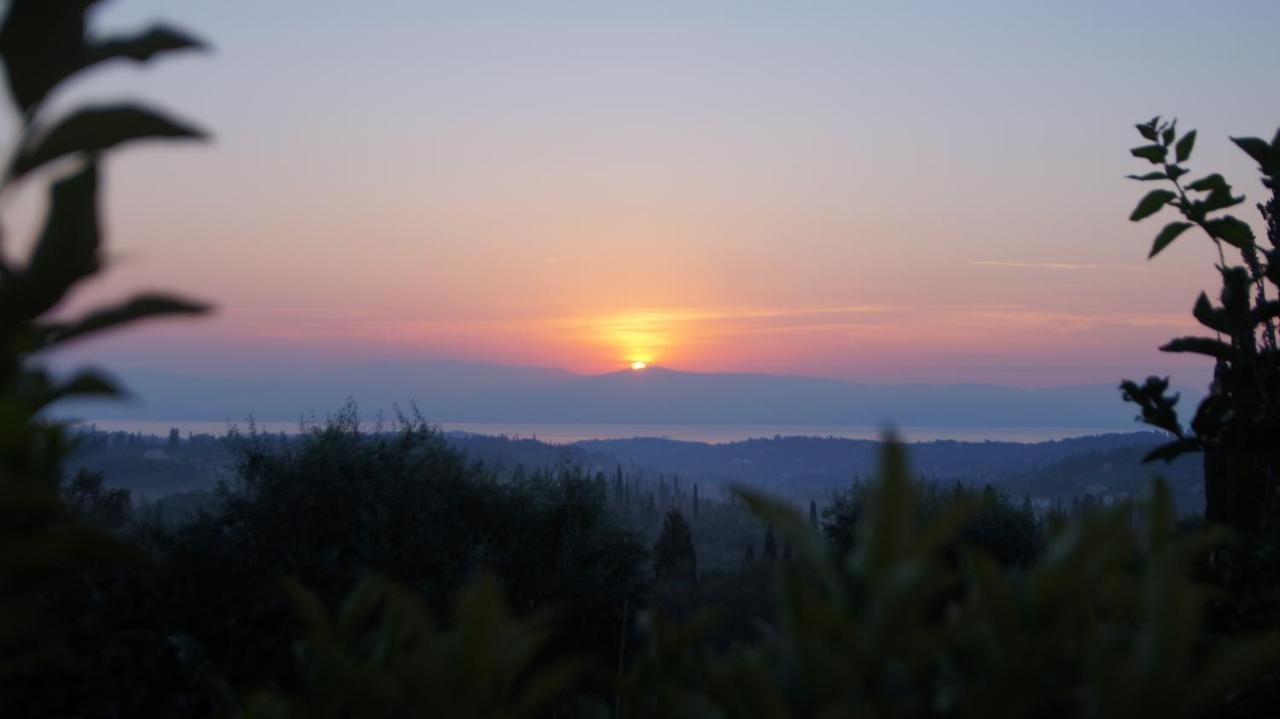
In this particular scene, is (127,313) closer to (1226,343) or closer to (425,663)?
(425,663)

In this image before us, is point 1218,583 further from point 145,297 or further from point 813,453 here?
point 813,453

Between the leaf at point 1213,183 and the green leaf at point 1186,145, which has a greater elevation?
the green leaf at point 1186,145

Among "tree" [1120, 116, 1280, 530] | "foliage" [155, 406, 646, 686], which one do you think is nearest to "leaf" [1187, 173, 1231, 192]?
"tree" [1120, 116, 1280, 530]

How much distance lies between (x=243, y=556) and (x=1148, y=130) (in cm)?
2112

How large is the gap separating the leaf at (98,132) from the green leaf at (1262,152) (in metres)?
3.28

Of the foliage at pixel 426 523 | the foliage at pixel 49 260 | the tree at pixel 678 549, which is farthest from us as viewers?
the tree at pixel 678 549

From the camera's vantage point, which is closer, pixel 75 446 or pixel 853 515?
pixel 75 446

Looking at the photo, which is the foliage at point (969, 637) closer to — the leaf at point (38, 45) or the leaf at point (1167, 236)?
the leaf at point (38, 45)

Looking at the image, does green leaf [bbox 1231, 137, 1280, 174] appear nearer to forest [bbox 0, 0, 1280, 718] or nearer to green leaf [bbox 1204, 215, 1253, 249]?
forest [bbox 0, 0, 1280, 718]

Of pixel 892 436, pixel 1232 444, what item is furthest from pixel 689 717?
pixel 1232 444

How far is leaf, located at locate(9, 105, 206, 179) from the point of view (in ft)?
4.02

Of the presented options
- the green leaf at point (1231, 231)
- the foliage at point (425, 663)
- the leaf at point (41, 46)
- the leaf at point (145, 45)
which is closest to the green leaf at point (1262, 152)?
the green leaf at point (1231, 231)

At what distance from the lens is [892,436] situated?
104cm

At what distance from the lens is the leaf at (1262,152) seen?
→ 3.24 m
